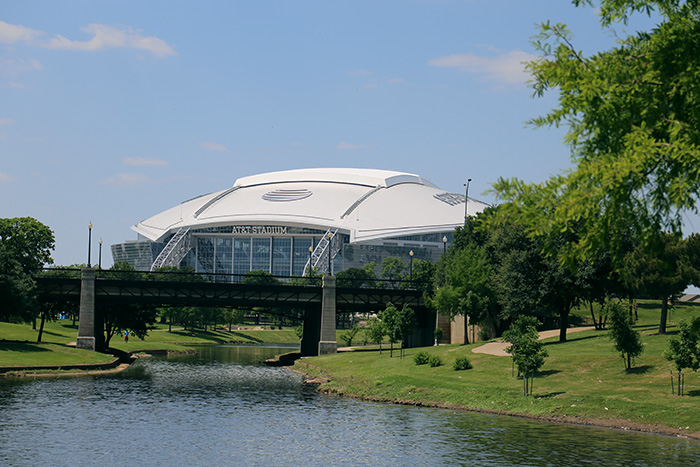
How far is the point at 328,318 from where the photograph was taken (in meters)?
94.7

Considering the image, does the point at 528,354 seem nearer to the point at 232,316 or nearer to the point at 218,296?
the point at 218,296

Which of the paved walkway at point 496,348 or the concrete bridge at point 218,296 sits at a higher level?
the concrete bridge at point 218,296

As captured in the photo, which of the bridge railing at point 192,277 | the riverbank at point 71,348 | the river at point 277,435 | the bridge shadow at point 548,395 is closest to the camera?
the river at point 277,435

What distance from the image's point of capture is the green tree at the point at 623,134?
17250 millimetres

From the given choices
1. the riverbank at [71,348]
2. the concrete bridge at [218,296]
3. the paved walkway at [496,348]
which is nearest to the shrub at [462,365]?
the paved walkway at [496,348]

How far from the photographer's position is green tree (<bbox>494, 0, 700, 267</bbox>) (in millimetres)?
17250

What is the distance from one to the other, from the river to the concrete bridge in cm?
3639

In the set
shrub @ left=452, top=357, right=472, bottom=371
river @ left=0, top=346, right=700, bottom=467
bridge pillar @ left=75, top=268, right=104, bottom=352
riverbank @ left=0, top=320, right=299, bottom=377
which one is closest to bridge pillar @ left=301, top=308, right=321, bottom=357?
riverbank @ left=0, top=320, right=299, bottom=377

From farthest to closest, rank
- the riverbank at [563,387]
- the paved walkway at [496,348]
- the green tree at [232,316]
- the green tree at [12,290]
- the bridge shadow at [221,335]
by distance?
the green tree at [232,316] → the bridge shadow at [221,335] → the green tree at [12,290] → the paved walkway at [496,348] → the riverbank at [563,387]

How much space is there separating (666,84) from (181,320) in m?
150

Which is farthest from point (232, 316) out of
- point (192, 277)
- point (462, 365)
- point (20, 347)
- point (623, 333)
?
point (623, 333)

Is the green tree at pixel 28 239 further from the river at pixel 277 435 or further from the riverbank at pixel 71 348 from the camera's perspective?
the river at pixel 277 435

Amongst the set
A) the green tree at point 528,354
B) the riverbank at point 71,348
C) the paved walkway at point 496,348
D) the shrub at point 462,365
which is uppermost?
the green tree at point 528,354

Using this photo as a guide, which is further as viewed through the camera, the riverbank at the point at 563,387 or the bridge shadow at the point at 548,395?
the bridge shadow at the point at 548,395
